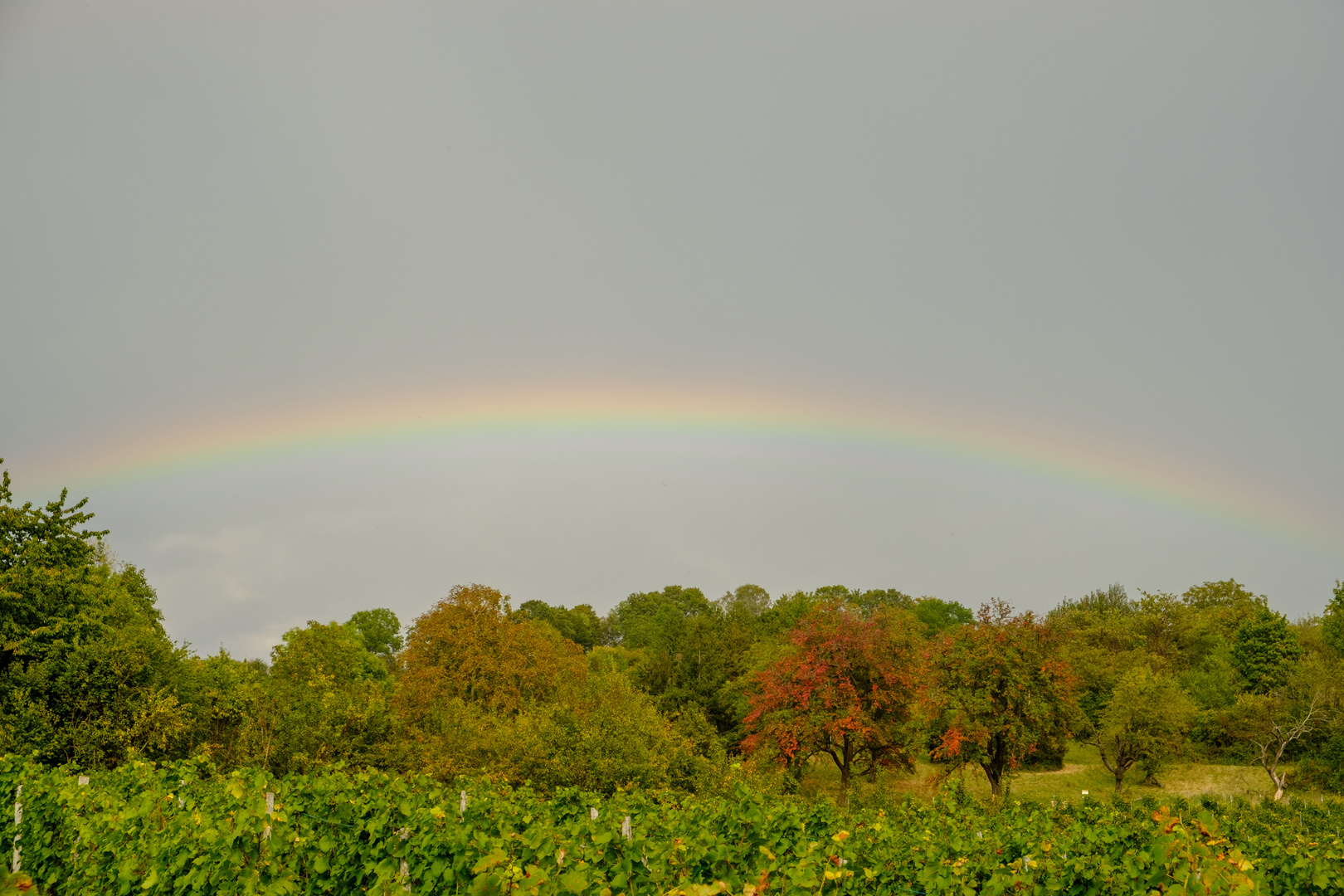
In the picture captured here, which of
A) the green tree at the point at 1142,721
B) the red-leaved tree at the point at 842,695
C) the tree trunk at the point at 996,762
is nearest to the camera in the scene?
the tree trunk at the point at 996,762

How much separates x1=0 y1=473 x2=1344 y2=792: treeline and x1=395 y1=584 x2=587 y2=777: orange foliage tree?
9 centimetres

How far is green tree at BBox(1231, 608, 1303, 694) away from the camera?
44125mm

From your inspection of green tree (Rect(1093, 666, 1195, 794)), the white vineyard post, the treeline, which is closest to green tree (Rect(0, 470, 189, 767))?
the treeline

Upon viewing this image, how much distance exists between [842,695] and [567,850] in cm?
2049

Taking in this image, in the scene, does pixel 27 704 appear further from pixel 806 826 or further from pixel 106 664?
pixel 806 826

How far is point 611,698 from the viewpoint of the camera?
2347 centimetres

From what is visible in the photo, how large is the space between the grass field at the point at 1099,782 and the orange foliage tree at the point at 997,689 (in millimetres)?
7139

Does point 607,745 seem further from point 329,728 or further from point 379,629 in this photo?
point 379,629

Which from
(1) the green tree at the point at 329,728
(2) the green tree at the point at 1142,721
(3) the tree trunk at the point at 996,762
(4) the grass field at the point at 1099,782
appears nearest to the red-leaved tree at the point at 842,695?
(3) the tree trunk at the point at 996,762

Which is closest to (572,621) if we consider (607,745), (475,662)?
(475,662)

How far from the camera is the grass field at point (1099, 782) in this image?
97.6 feet

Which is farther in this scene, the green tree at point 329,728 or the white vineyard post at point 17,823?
the green tree at point 329,728

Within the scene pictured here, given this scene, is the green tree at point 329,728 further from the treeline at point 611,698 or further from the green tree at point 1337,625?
the green tree at point 1337,625

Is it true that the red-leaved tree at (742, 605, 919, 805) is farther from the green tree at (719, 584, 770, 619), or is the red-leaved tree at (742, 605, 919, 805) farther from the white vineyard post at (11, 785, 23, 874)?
the green tree at (719, 584, 770, 619)
